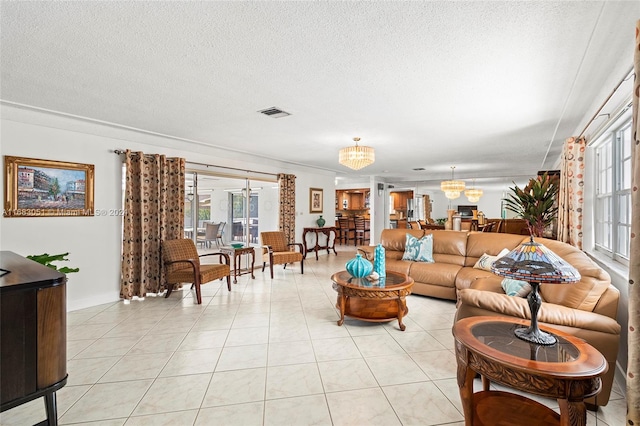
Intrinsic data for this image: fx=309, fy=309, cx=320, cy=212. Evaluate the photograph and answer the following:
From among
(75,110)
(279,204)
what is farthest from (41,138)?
(279,204)

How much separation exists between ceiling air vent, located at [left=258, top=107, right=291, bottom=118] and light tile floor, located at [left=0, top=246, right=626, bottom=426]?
2.44 metres

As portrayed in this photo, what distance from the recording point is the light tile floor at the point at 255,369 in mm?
1991

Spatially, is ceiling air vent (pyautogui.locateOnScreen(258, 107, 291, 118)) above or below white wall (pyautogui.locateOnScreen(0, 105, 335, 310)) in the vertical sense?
above

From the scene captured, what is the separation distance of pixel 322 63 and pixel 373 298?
7.61ft

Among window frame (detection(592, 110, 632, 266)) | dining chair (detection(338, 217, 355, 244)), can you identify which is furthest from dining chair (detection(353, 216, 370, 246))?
window frame (detection(592, 110, 632, 266))

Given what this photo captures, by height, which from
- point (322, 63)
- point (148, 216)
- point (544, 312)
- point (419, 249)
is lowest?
point (544, 312)

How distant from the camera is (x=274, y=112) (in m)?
3.59

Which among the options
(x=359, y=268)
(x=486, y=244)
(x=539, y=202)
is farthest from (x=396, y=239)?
(x=539, y=202)

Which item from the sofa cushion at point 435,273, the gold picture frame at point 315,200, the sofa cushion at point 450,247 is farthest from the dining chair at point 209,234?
the sofa cushion at point 450,247

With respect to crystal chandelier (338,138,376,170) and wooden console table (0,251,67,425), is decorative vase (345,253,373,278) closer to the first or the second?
crystal chandelier (338,138,376,170)

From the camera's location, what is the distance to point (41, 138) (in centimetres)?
380

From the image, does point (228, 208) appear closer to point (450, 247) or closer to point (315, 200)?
point (315, 200)

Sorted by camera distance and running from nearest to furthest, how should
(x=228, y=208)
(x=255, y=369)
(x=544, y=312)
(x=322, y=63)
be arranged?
1. (x=544, y=312)
2. (x=322, y=63)
3. (x=255, y=369)
4. (x=228, y=208)

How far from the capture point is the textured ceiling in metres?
1.79
